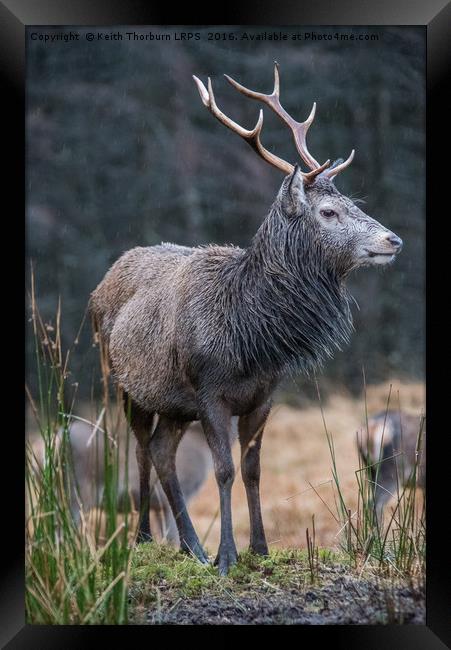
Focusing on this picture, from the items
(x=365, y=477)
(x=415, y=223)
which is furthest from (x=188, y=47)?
(x=365, y=477)

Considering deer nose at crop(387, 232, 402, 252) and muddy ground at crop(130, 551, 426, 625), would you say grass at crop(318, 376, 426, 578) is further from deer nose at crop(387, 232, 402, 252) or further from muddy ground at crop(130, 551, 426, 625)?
deer nose at crop(387, 232, 402, 252)

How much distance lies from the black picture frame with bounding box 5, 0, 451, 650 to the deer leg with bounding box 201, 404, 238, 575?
2.27 feet

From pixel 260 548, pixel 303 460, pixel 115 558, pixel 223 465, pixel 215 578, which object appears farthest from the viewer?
pixel 303 460

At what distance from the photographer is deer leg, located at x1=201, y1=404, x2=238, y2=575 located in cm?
595

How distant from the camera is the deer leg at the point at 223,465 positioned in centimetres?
595

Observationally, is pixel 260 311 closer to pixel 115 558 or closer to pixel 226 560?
pixel 226 560

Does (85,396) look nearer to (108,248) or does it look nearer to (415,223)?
(108,248)

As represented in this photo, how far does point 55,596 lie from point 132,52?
8562 millimetres

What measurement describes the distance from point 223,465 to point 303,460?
7.58 metres

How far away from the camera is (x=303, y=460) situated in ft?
44.2

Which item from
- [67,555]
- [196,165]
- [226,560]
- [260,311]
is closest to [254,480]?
[226,560]

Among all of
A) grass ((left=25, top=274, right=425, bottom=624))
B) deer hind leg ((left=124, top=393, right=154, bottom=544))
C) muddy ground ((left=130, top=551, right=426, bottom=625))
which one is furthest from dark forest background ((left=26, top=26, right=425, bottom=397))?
muddy ground ((left=130, top=551, right=426, bottom=625))
